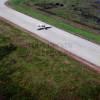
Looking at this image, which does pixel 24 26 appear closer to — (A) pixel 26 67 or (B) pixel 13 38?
(B) pixel 13 38

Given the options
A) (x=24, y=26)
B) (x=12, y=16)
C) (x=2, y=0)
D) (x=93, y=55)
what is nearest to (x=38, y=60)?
(x=93, y=55)

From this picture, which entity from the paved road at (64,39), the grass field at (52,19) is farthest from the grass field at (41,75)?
the grass field at (52,19)

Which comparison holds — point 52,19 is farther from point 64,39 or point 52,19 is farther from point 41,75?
point 41,75

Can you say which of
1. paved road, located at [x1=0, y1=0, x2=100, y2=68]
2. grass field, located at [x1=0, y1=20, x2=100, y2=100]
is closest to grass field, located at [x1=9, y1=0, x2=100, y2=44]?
paved road, located at [x1=0, y1=0, x2=100, y2=68]

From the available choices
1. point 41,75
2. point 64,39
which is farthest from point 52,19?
point 41,75

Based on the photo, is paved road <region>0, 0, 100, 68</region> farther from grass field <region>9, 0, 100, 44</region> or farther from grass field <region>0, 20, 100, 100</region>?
grass field <region>0, 20, 100, 100</region>

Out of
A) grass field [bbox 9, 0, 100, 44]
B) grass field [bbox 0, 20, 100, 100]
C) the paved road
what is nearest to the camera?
grass field [bbox 0, 20, 100, 100]

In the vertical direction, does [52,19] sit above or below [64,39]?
below
